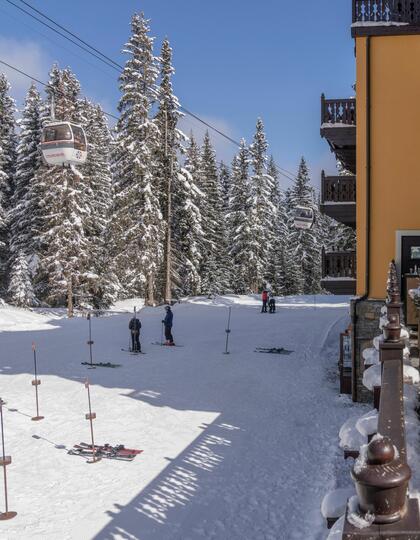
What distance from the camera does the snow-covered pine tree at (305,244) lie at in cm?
6303

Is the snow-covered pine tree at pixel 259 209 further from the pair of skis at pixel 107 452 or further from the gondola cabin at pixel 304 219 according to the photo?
the pair of skis at pixel 107 452

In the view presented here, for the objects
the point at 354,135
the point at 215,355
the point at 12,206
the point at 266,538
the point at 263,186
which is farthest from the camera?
the point at 263,186

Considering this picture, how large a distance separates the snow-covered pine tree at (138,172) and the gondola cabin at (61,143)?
675 inches

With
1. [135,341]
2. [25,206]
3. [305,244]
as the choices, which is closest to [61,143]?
[135,341]

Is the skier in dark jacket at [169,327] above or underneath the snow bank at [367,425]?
underneath

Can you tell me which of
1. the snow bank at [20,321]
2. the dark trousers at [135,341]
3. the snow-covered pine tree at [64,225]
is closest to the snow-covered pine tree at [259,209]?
the snow-covered pine tree at [64,225]

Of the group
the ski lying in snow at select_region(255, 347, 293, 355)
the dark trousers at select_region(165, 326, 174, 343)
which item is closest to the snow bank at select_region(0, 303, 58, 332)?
the dark trousers at select_region(165, 326, 174, 343)

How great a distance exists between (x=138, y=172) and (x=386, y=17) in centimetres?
2508

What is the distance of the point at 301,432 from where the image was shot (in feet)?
41.9

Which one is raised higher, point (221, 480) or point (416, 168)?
point (416, 168)

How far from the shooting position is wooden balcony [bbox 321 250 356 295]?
1738 cm

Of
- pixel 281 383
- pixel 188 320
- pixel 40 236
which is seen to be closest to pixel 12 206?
pixel 40 236

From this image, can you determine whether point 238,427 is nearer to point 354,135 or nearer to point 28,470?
point 28,470

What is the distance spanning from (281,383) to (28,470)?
936 cm
